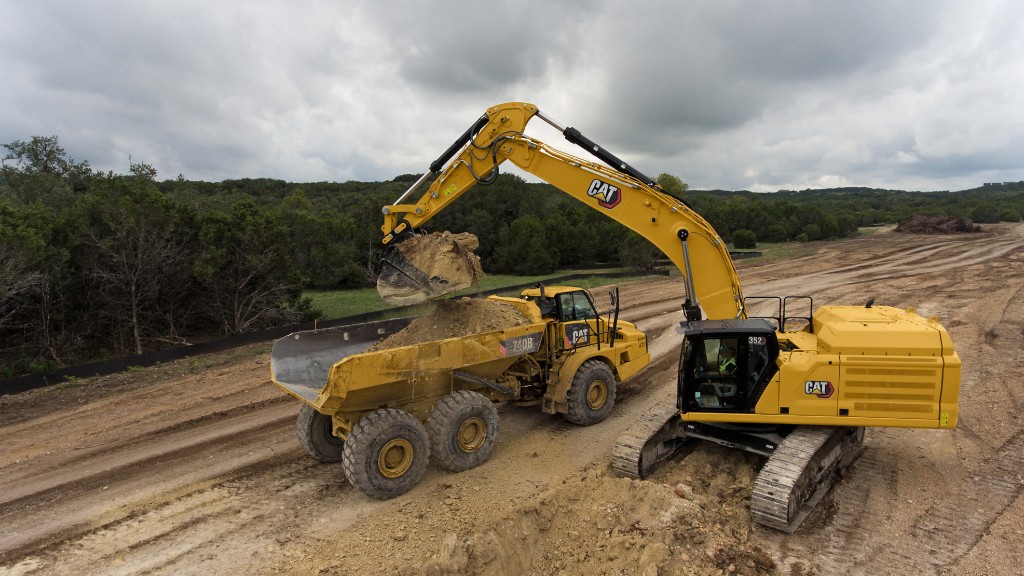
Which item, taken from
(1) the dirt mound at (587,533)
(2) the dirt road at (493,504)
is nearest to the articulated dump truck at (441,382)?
(2) the dirt road at (493,504)

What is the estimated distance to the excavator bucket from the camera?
7.09 m

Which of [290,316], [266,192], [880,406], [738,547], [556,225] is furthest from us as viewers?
[266,192]

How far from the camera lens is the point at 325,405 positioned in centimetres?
621

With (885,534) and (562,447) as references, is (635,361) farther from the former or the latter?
(885,534)

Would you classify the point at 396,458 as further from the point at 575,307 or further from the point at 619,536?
the point at 575,307

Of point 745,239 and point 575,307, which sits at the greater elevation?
point 745,239

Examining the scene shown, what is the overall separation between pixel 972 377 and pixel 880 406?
594 centimetres

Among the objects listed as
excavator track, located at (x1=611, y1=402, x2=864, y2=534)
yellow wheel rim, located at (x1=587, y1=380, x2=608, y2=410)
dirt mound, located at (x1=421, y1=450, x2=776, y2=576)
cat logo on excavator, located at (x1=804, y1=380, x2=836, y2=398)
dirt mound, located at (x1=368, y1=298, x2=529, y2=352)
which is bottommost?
dirt mound, located at (x1=421, y1=450, x2=776, y2=576)

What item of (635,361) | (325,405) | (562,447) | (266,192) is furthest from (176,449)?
(266,192)

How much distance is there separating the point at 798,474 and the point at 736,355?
149 centimetres

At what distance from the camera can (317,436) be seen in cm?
735

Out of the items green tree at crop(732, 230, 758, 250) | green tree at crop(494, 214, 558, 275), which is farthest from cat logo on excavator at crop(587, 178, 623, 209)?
green tree at crop(732, 230, 758, 250)

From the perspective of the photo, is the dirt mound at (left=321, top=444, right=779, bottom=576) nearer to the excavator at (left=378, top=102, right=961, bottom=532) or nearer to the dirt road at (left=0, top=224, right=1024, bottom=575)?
the dirt road at (left=0, top=224, right=1024, bottom=575)

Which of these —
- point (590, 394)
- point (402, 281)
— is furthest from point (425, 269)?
point (590, 394)
